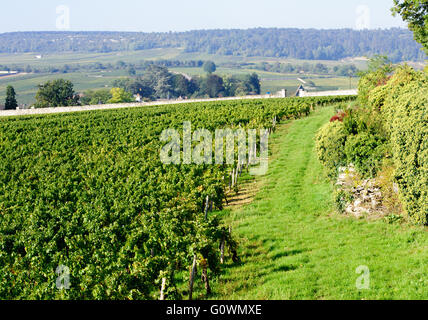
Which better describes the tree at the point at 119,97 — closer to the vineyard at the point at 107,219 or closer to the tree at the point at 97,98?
the tree at the point at 97,98

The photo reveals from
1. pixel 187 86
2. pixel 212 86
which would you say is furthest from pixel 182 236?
pixel 187 86

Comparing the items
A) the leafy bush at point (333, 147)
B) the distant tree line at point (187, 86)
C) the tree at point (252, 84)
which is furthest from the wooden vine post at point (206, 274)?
the tree at point (252, 84)

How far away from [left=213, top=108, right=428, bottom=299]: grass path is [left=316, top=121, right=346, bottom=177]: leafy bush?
1406mm

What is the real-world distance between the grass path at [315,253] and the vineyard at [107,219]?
108 centimetres

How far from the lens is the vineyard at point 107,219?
12820 millimetres

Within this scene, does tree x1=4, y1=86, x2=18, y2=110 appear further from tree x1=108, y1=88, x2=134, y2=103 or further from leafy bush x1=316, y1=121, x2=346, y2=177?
leafy bush x1=316, y1=121, x2=346, y2=177

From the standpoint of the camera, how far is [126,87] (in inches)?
6959

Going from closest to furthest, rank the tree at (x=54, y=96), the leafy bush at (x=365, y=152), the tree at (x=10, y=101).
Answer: the leafy bush at (x=365, y=152), the tree at (x=10, y=101), the tree at (x=54, y=96)

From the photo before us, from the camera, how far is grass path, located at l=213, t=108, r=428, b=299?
1224 centimetres

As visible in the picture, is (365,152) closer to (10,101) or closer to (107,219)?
(107,219)

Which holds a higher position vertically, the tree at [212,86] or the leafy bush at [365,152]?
the tree at [212,86]

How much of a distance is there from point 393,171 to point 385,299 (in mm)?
7737

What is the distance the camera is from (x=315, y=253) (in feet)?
49.5
